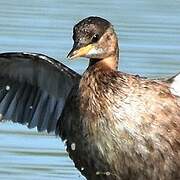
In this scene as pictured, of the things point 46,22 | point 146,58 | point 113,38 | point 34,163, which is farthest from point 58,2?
point 113,38

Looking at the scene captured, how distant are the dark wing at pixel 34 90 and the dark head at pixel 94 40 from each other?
0.67 meters

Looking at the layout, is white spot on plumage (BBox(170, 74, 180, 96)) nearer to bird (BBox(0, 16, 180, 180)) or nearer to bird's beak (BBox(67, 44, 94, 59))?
bird (BBox(0, 16, 180, 180))

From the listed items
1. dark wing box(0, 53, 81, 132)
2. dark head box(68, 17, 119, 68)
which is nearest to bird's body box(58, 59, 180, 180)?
dark head box(68, 17, 119, 68)

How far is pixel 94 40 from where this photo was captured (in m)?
12.9

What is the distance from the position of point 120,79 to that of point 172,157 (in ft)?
2.62

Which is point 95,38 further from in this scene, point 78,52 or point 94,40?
point 78,52

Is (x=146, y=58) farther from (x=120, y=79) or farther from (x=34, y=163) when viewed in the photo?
(x=120, y=79)

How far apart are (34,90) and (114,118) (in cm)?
160

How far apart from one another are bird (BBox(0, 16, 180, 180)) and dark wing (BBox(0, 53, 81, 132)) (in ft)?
1.44

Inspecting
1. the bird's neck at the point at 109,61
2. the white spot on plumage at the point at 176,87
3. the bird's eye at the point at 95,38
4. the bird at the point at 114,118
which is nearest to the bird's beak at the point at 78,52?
the bird at the point at 114,118

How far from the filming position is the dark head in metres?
12.8

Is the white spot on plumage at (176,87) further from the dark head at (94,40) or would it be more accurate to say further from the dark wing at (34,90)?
the dark wing at (34,90)

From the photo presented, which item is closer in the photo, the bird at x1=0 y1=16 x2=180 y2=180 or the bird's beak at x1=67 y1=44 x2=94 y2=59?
the bird's beak at x1=67 y1=44 x2=94 y2=59

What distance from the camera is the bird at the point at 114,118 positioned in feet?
42.0
